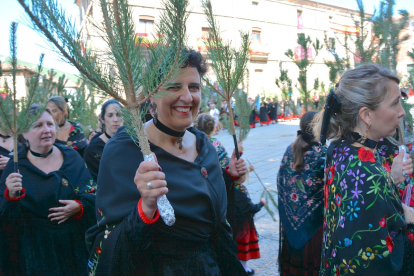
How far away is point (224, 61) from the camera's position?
2.30 m

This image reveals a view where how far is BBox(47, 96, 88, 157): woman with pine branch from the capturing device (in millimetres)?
4273

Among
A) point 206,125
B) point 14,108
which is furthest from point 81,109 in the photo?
point 14,108

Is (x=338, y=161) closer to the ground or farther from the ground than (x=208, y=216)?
farther from the ground

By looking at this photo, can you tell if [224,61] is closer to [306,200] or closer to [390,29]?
[390,29]

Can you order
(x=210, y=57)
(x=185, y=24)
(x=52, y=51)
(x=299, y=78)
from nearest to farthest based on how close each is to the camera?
(x=52, y=51), (x=185, y=24), (x=210, y=57), (x=299, y=78)

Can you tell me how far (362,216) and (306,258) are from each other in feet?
5.53

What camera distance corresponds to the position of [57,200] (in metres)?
2.80

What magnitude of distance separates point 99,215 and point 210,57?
127 centimetres

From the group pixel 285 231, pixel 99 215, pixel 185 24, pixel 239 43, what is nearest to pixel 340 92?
pixel 239 43

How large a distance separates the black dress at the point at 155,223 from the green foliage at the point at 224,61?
0.74 meters

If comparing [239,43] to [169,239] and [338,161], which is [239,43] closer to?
[338,161]

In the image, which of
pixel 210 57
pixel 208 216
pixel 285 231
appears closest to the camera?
pixel 208 216

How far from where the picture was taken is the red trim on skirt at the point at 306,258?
3104 mm

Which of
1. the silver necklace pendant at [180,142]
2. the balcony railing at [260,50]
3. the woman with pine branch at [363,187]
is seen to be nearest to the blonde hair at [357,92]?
the woman with pine branch at [363,187]
